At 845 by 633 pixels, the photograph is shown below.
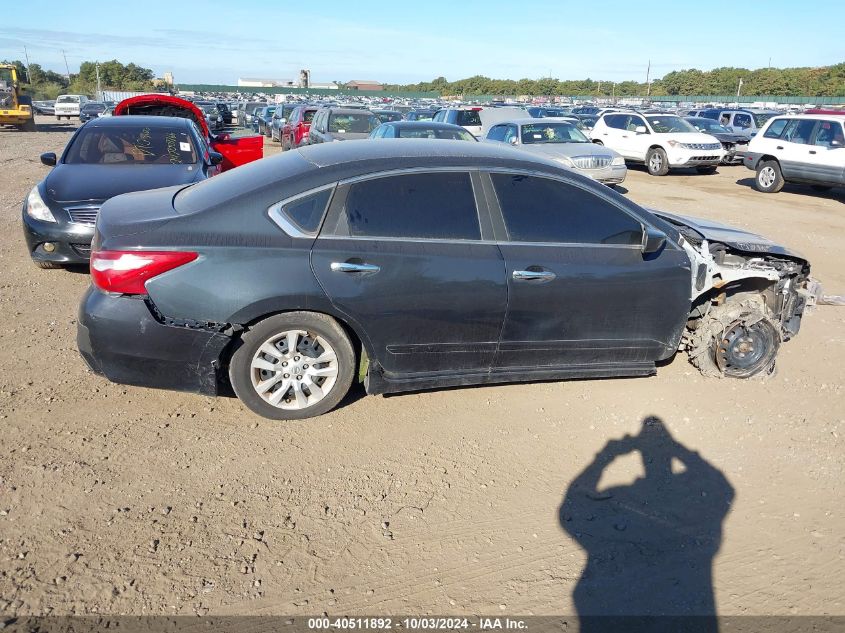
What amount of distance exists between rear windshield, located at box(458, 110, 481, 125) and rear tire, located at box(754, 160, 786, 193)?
863 cm

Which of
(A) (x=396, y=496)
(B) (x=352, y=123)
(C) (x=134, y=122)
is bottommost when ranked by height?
(A) (x=396, y=496)

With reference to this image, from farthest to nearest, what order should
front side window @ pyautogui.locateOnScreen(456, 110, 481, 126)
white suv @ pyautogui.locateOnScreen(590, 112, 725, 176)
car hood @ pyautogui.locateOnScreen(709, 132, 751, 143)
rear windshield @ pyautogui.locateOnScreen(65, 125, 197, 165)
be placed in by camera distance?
car hood @ pyautogui.locateOnScreen(709, 132, 751, 143) < front side window @ pyautogui.locateOnScreen(456, 110, 481, 126) < white suv @ pyautogui.locateOnScreen(590, 112, 725, 176) < rear windshield @ pyautogui.locateOnScreen(65, 125, 197, 165)

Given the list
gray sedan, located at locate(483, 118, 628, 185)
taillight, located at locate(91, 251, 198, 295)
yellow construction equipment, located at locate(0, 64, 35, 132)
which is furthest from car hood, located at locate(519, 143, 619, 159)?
yellow construction equipment, located at locate(0, 64, 35, 132)

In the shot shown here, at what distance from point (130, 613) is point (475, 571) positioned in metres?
1.42

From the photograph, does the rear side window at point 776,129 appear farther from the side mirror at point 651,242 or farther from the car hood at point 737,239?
the side mirror at point 651,242

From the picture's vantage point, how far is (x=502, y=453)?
12.7ft

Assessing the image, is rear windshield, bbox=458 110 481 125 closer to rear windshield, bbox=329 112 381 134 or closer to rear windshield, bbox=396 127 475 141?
rear windshield, bbox=329 112 381 134

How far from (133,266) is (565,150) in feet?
38.6

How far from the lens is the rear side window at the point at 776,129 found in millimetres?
15180

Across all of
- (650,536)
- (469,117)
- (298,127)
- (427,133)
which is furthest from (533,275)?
(469,117)

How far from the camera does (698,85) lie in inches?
3388

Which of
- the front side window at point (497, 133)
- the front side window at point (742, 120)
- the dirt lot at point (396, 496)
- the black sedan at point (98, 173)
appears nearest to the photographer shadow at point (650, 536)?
the dirt lot at point (396, 496)

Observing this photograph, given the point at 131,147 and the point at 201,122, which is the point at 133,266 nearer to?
the point at 131,147

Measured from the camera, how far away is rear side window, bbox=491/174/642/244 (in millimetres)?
4180
